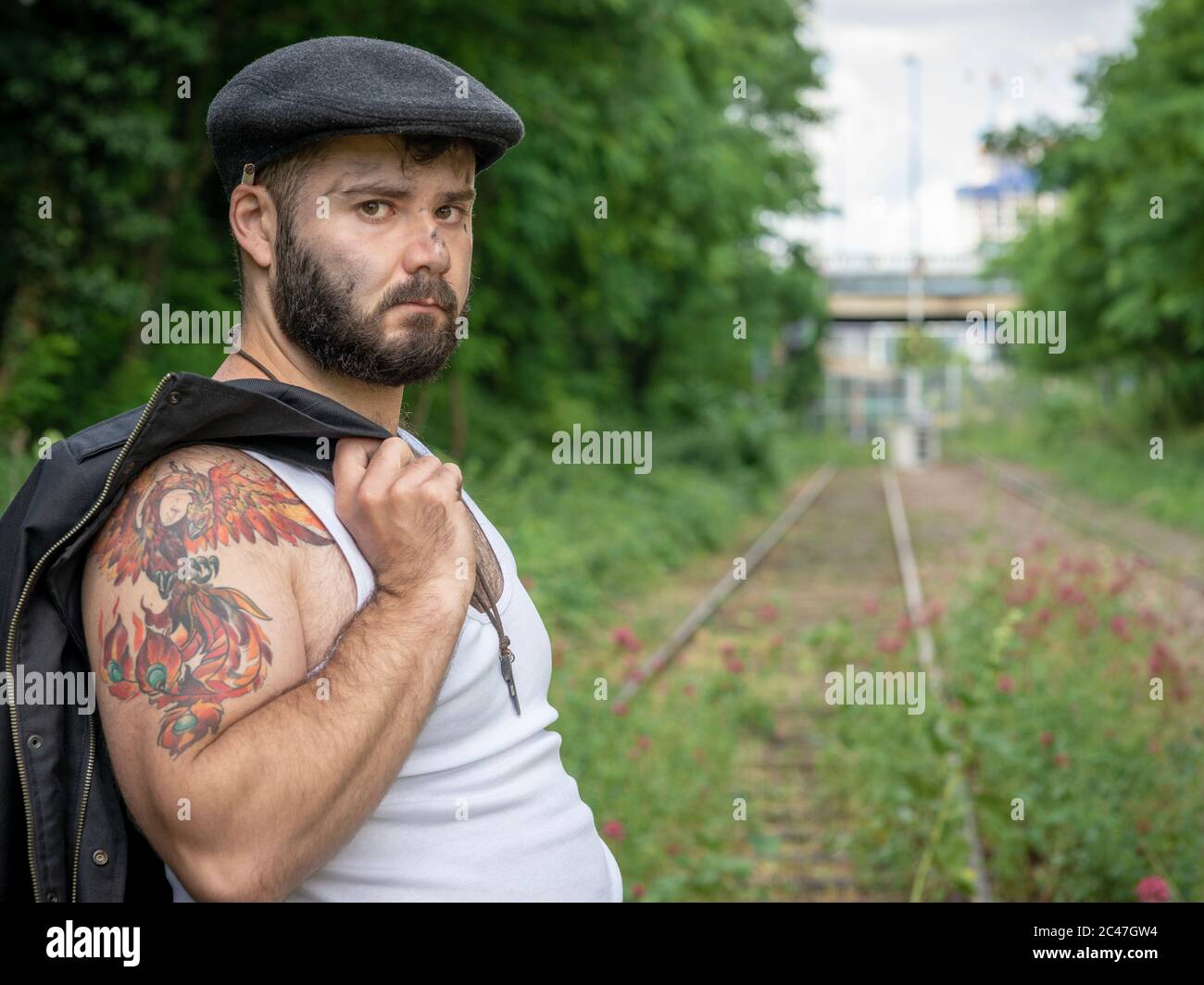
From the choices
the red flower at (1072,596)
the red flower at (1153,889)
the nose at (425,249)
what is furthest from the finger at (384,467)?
the red flower at (1072,596)

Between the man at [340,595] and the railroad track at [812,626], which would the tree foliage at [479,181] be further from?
the man at [340,595]

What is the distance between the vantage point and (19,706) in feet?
5.02

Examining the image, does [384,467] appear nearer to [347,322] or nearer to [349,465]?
[349,465]

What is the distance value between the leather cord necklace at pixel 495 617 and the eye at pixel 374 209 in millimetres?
239

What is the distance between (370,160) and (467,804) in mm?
805

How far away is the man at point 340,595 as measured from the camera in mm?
1459

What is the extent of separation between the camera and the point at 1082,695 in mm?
6816

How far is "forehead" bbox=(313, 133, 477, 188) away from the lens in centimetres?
171

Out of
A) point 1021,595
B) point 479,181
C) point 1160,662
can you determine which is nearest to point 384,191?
point 1160,662

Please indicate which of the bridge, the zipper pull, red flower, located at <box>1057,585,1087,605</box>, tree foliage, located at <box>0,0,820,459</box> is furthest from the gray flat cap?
the bridge

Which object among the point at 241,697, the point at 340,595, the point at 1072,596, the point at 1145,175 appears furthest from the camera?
the point at 1145,175
